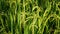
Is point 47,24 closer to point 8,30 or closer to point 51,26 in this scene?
point 51,26

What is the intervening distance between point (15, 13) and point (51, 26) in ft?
1.00

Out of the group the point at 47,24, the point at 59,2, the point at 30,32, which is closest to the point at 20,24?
the point at 30,32

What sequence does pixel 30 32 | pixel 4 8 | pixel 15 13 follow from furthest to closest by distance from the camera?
pixel 4 8 < pixel 15 13 < pixel 30 32

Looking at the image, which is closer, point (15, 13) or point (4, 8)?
point (15, 13)

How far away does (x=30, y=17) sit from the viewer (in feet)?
3.88

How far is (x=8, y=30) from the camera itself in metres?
1.25

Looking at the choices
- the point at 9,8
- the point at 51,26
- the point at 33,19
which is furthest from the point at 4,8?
the point at 51,26

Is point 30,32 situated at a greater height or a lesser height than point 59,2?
lesser

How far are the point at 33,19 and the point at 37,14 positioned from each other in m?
0.05

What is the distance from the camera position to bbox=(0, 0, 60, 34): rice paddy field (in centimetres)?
117

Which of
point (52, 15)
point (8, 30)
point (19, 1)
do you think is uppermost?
point (19, 1)

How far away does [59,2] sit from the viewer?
1.33 meters

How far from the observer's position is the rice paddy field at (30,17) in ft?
3.84

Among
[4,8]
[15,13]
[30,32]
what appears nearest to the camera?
[30,32]
